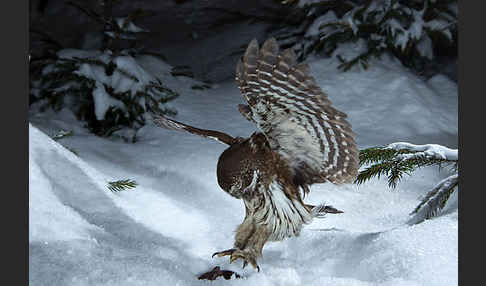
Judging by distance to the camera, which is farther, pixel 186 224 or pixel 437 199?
pixel 186 224

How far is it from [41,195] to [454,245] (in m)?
1.20

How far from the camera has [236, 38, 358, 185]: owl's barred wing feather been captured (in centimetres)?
110

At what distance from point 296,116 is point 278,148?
6.0 inches

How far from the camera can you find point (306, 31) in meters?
3.47

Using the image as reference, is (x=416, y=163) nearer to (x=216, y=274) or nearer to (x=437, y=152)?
(x=437, y=152)

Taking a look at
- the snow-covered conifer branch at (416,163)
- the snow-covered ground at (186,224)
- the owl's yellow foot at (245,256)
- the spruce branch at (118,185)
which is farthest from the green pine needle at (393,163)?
the spruce branch at (118,185)

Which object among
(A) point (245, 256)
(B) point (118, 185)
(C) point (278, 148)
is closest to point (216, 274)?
(A) point (245, 256)

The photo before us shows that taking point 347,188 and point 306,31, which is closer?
point 347,188

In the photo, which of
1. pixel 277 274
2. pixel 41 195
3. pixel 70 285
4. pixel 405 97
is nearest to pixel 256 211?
pixel 277 274

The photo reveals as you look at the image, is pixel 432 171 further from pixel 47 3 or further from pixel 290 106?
pixel 47 3

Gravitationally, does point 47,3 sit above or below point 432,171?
above

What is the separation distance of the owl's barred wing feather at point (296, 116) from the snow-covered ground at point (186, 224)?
0.26 meters

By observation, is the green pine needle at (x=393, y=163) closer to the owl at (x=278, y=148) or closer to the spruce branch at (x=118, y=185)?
the owl at (x=278, y=148)

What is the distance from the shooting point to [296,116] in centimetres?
120
